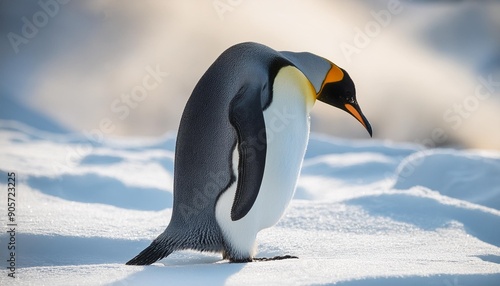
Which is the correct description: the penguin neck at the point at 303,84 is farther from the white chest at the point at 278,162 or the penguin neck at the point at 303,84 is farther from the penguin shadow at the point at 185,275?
the penguin shadow at the point at 185,275

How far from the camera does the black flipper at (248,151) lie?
1.90 metres

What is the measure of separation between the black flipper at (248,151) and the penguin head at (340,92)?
57 cm

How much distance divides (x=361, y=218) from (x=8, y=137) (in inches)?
174

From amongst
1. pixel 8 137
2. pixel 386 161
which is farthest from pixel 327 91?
pixel 8 137

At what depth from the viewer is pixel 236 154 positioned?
1.98 metres

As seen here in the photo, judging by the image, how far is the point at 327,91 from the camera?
96.3 inches

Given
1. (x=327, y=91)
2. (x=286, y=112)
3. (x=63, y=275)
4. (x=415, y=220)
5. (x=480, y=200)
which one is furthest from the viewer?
(x=480, y=200)

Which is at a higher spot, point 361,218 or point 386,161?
point 386,161

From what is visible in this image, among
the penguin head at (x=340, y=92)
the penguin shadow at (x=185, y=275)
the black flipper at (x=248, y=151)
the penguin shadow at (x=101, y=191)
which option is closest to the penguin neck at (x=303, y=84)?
the penguin head at (x=340, y=92)

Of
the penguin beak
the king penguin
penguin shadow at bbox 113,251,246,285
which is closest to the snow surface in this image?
penguin shadow at bbox 113,251,246,285

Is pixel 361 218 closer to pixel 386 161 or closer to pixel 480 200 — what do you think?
pixel 480 200

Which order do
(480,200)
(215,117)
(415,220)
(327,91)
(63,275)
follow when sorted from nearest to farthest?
(63,275) < (215,117) < (327,91) < (415,220) < (480,200)

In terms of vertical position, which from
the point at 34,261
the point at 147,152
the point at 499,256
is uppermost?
the point at 147,152

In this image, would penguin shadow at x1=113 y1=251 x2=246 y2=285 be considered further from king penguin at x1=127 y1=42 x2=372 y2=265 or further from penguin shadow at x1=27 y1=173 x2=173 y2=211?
penguin shadow at x1=27 y1=173 x2=173 y2=211
